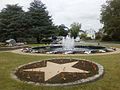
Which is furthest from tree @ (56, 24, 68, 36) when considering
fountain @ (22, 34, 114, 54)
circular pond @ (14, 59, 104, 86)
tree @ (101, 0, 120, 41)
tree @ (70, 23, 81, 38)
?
circular pond @ (14, 59, 104, 86)

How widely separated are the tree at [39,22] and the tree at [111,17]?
33.0 ft

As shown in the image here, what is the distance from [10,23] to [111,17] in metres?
17.2

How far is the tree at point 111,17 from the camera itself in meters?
35.2

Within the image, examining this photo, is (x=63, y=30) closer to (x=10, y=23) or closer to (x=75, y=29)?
(x=75, y=29)

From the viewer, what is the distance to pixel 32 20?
33.4 meters

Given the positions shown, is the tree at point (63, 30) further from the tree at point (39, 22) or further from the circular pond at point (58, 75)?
the circular pond at point (58, 75)

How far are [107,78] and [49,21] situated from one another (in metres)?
28.2

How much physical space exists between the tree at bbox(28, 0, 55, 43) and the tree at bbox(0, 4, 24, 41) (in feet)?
6.57

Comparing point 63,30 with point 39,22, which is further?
point 63,30

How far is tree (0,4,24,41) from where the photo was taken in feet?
106

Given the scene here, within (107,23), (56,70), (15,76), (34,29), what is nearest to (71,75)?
(56,70)

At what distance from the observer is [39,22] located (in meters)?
33.4

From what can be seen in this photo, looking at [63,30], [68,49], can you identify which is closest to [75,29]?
[63,30]

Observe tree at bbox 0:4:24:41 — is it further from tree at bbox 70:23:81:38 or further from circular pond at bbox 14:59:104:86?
tree at bbox 70:23:81:38
